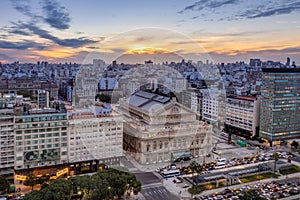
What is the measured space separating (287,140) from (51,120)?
63.3ft

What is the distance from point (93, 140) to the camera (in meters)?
16.3

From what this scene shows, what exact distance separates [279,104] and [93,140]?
15944 mm

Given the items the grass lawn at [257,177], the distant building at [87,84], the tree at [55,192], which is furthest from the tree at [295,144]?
the distant building at [87,84]

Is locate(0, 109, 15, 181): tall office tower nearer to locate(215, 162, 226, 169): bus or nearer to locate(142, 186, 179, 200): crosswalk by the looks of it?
locate(142, 186, 179, 200): crosswalk

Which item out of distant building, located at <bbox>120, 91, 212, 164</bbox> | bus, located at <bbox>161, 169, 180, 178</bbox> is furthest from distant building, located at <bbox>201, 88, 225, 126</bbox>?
bus, located at <bbox>161, 169, 180, 178</bbox>

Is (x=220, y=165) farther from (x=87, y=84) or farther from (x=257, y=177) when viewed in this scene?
(x=87, y=84)

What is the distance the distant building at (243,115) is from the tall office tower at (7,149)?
1712 cm

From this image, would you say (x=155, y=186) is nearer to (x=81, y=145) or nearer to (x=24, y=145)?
(x=81, y=145)

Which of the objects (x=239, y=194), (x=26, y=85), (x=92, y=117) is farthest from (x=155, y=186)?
(x=26, y=85)

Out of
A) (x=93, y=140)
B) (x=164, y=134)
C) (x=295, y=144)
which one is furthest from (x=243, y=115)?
(x=93, y=140)

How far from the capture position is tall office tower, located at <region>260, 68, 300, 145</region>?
2333cm

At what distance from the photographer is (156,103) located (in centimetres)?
2094

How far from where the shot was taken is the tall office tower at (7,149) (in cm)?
1467

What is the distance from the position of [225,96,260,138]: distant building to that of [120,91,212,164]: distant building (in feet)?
19.2
